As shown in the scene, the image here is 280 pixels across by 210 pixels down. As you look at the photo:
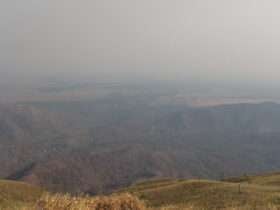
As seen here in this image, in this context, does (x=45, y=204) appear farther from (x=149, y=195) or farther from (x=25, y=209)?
(x=149, y=195)

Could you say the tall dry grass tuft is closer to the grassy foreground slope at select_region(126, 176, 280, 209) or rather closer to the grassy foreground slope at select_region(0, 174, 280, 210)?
the grassy foreground slope at select_region(0, 174, 280, 210)

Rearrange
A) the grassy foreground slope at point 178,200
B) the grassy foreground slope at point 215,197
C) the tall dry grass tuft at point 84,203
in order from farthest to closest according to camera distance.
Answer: the grassy foreground slope at point 215,197 → the grassy foreground slope at point 178,200 → the tall dry grass tuft at point 84,203

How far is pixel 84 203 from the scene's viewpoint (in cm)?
1430

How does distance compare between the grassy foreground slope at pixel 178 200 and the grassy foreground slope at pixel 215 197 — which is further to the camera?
→ the grassy foreground slope at pixel 215 197

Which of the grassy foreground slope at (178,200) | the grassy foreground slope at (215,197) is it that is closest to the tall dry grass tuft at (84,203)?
the grassy foreground slope at (178,200)

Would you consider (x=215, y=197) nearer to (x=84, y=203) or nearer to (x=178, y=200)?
(x=178, y=200)

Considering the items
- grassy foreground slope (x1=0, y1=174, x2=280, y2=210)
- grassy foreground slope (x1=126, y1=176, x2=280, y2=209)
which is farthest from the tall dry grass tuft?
grassy foreground slope (x1=126, y1=176, x2=280, y2=209)

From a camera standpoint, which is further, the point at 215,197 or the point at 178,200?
the point at 178,200

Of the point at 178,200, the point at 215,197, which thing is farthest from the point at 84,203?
the point at 178,200

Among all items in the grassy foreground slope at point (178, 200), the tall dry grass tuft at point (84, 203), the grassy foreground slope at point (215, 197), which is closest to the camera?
the tall dry grass tuft at point (84, 203)

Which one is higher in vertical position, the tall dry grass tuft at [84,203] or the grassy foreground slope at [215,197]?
the tall dry grass tuft at [84,203]

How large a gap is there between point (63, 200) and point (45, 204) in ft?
3.33

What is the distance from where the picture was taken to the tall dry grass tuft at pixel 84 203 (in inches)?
498

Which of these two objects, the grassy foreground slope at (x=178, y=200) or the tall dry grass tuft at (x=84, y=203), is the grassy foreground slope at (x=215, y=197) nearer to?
the grassy foreground slope at (x=178, y=200)
